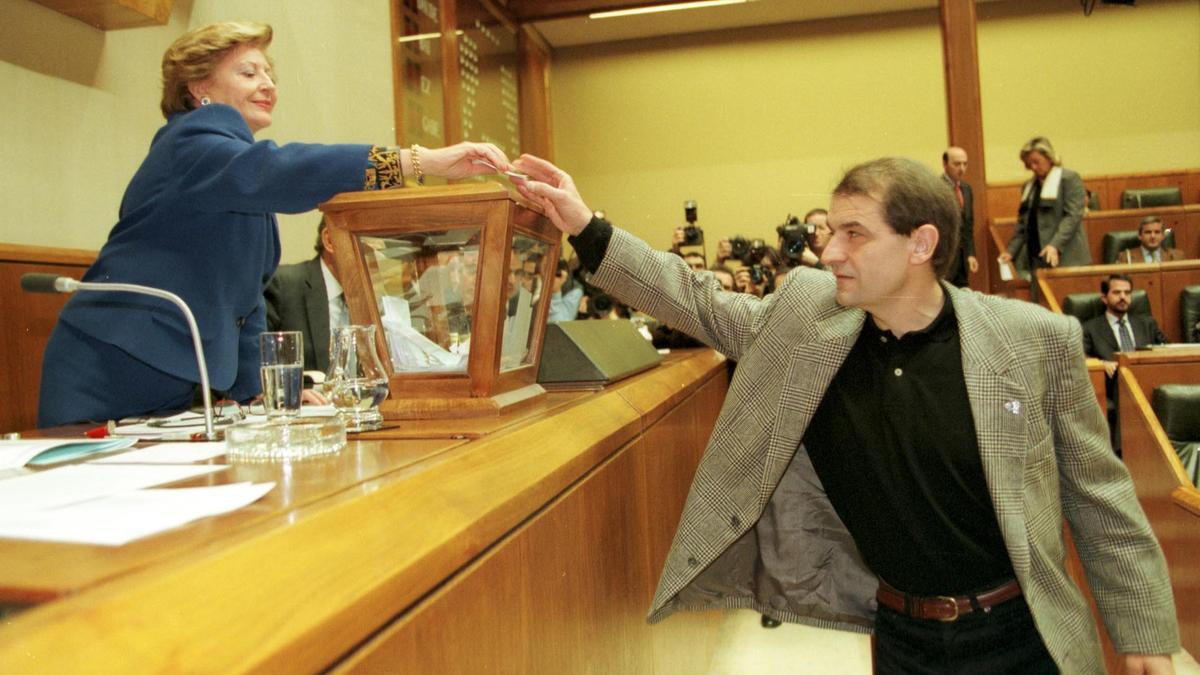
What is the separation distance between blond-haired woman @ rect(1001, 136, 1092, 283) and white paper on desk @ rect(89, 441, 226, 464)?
4.99 metres

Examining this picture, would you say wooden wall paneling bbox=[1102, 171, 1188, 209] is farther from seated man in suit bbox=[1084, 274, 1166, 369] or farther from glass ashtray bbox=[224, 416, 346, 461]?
glass ashtray bbox=[224, 416, 346, 461]

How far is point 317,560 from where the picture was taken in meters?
0.60

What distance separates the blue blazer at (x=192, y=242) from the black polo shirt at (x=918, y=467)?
0.89 m

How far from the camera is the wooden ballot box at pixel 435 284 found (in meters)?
1.29

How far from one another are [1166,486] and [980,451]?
1542mm

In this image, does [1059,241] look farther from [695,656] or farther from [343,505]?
[343,505]

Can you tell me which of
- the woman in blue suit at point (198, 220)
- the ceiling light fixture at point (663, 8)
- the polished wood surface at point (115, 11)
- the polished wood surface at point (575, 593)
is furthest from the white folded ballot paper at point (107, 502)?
the ceiling light fixture at point (663, 8)

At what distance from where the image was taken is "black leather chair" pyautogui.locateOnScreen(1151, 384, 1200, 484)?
2.58 metres

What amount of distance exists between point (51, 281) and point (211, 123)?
34 cm

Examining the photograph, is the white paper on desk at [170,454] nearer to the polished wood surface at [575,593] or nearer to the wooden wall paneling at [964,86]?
the polished wood surface at [575,593]

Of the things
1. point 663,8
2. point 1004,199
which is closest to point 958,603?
point 663,8

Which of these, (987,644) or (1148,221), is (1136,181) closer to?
(1148,221)

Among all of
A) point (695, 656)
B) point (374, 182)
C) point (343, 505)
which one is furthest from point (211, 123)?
point (695, 656)

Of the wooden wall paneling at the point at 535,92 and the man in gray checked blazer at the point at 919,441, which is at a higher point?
the wooden wall paneling at the point at 535,92
